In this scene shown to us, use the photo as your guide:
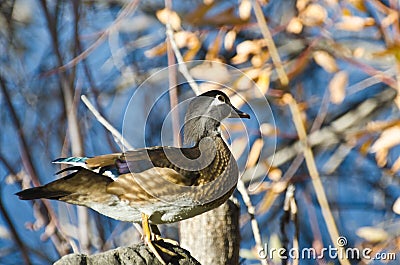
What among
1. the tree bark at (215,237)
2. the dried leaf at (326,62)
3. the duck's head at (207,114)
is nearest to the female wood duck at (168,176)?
the duck's head at (207,114)

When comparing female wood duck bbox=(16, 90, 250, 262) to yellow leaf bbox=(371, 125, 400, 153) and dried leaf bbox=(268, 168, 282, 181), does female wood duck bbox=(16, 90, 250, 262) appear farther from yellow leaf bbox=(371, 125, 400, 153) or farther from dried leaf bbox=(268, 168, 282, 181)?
dried leaf bbox=(268, 168, 282, 181)

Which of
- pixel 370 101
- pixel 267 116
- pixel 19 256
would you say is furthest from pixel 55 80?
pixel 370 101

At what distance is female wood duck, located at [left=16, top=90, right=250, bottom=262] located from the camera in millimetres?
994

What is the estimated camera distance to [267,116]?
1.74 metres

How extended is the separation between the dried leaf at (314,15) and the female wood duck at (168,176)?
0.79m

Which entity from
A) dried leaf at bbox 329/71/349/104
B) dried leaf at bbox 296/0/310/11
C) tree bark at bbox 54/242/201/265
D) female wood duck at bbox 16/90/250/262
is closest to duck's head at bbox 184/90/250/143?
female wood duck at bbox 16/90/250/262

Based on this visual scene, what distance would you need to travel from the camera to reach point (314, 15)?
69.3 inches

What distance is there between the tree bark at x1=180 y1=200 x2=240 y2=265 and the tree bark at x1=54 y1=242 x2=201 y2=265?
72 millimetres

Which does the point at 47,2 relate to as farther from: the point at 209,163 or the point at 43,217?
the point at 209,163

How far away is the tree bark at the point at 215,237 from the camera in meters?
1.12

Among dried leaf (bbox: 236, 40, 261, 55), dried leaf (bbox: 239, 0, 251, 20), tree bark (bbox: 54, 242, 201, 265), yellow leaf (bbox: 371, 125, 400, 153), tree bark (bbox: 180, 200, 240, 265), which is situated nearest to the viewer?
tree bark (bbox: 54, 242, 201, 265)

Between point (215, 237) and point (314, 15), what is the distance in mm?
792

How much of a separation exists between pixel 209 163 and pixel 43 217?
1147 millimetres

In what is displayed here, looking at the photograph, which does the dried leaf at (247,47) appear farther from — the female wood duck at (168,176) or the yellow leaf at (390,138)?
the female wood duck at (168,176)
